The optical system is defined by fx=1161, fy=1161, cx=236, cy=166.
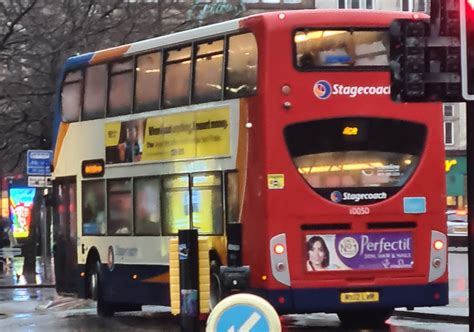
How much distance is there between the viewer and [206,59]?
16359 millimetres

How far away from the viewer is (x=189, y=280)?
425 inches

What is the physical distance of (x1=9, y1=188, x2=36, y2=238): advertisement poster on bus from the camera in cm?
3934

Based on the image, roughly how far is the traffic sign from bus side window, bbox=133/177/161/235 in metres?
9.03

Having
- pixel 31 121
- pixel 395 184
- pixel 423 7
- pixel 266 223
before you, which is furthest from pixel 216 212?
pixel 423 7

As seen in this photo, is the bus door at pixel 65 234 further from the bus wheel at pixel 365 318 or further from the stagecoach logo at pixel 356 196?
the stagecoach logo at pixel 356 196

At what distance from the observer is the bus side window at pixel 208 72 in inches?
632

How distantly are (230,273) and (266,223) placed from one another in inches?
106

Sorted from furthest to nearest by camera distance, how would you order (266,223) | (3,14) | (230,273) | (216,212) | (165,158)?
(3,14) → (165,158) → (216,212) → (266,223) → (230,273)

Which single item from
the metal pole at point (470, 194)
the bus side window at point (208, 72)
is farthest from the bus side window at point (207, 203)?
the metal pole at point (470, 194)

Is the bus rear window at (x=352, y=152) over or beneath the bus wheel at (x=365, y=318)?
over

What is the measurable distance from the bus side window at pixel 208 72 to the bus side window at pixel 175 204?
4.09ft

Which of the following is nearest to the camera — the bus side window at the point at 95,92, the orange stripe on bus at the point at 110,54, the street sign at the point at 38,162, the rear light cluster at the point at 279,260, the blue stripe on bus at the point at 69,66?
the rear light cluster at the point at 279,260

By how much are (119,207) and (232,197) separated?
10.6ft

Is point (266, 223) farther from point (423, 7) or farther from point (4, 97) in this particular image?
point (423, 7)
